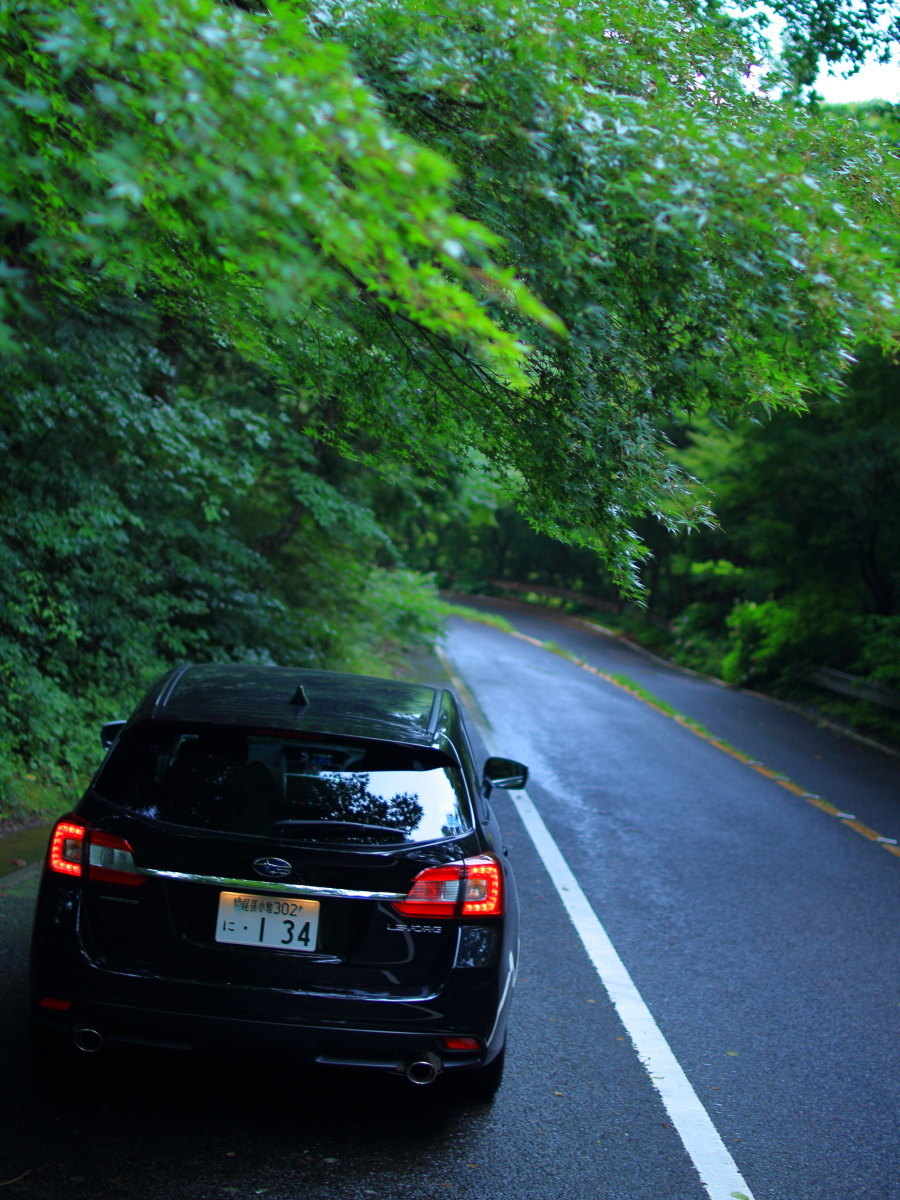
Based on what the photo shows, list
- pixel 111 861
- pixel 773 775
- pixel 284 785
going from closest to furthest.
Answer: pixel 111 861, pixel 284 785, pixel 773 775

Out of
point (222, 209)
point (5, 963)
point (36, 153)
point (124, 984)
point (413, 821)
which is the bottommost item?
point (5, 963)

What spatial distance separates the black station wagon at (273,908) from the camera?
3.81 m

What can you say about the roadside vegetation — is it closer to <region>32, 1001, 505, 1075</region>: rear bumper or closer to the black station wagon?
the black station wagon

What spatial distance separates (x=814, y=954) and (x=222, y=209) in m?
5.69

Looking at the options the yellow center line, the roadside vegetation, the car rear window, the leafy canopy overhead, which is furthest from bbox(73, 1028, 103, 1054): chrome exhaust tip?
the yellow center line

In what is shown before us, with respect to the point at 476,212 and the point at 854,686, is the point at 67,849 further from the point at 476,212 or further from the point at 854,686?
the point at 854,686

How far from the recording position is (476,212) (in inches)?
181

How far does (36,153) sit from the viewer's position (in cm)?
402

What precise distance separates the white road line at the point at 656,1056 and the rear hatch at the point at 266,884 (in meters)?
1.24

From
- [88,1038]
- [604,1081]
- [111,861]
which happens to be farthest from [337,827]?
[604,1081]

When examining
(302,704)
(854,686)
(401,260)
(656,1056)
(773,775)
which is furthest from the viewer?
(854,686)

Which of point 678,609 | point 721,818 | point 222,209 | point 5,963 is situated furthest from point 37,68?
point 678,609

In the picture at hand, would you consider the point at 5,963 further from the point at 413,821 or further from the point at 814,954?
the point at 814,954

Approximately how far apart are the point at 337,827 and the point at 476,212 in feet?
8.27
